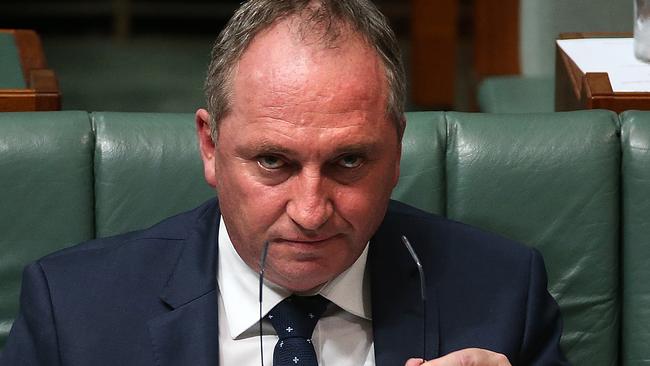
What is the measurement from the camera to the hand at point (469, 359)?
1649 millimetres

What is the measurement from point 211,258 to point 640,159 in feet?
2.36

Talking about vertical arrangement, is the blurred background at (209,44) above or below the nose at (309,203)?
above

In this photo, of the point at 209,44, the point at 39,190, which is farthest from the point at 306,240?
the point at 209,44

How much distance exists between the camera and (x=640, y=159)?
2.09m

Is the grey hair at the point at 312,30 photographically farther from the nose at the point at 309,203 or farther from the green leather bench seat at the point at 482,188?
the green leather bench seat at the point at 482,188

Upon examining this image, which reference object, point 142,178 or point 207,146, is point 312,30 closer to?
point 207,146

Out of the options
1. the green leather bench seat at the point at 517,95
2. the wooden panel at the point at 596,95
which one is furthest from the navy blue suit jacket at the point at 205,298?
the green leather bench seat at the point at 517,95

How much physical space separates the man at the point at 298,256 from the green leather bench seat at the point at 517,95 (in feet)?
4.77

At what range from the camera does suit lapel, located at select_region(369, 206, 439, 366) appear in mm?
1864

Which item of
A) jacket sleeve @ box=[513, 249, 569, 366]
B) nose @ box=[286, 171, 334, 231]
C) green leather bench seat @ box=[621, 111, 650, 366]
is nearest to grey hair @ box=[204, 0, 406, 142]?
nose @ box=[286, 171, 334, 231]

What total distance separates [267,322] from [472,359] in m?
0.32

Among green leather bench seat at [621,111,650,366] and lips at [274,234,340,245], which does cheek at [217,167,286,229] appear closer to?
lips at [274,234,340,245]

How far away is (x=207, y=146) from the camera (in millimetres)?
1833

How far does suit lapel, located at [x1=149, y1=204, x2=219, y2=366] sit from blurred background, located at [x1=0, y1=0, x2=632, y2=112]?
1.71 meters
